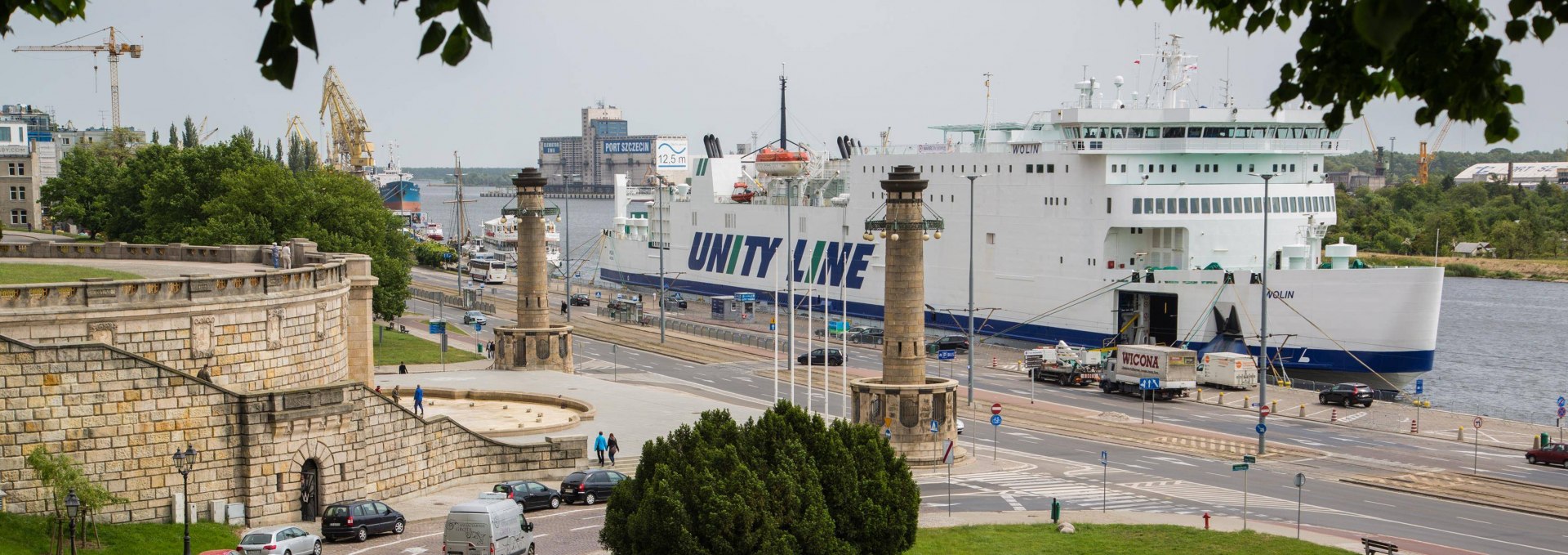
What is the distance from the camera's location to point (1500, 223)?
472ft

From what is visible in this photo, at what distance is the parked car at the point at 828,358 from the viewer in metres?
65.4

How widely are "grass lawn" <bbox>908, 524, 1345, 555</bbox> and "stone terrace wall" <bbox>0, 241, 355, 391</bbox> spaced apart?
51.8ft

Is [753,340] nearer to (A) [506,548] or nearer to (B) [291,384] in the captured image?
(B) [291,384]

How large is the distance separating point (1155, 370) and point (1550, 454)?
1561cm

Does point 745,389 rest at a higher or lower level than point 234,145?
lower

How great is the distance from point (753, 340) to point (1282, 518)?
44526 millimetres

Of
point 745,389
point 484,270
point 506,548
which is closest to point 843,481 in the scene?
point 506,548

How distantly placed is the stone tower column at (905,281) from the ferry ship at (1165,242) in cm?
1810

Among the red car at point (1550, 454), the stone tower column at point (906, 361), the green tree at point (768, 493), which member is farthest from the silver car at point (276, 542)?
the red car at point (1550, 454)

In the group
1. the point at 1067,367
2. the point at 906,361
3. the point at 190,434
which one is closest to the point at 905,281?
the point at 906,361

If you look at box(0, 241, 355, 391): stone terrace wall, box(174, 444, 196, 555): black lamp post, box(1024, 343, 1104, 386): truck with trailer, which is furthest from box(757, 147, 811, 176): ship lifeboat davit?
box(174, 444, 196, 555): black lamp post

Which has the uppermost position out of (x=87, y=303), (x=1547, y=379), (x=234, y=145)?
(x=234, y=145)

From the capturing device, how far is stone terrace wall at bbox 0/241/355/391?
3219 centimetres

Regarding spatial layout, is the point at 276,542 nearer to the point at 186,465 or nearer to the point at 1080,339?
the point at 186,465
